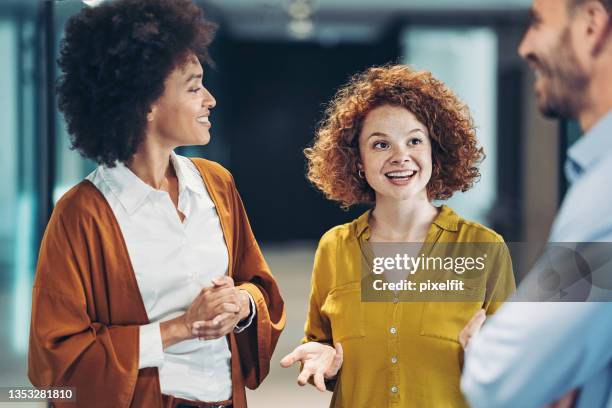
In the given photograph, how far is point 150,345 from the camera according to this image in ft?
4.50

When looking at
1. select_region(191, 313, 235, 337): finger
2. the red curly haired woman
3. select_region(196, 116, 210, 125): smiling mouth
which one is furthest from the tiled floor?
select_region(196, 116, 210, 125): smiling mouth

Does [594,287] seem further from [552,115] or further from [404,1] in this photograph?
[404,1]

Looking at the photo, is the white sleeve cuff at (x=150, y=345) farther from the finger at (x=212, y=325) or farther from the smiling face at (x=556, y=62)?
the smiling face at (x=556, y=62)

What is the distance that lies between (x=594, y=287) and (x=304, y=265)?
911 mm

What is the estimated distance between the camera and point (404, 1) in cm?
205

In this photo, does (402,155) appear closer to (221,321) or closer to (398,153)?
(398,153)

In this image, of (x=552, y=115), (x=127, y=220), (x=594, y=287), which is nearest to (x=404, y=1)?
(x=127, y=220)

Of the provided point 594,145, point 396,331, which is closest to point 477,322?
point 396,331

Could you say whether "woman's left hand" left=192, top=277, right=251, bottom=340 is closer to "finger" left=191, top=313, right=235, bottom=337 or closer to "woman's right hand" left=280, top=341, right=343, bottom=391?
"finger" left=191, top=313, right=235, bottom=337

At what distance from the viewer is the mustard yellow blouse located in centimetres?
144

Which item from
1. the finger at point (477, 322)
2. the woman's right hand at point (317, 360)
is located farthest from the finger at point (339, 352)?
the finger at point (477, 322)

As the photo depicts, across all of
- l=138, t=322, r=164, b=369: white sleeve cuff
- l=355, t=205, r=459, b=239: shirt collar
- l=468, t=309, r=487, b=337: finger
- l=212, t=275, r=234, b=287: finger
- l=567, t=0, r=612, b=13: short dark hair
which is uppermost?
l=567, t=0, r=612, b=13: short dark hair

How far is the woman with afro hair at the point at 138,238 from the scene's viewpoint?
4.44 feet

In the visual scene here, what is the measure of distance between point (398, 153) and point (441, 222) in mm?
171
